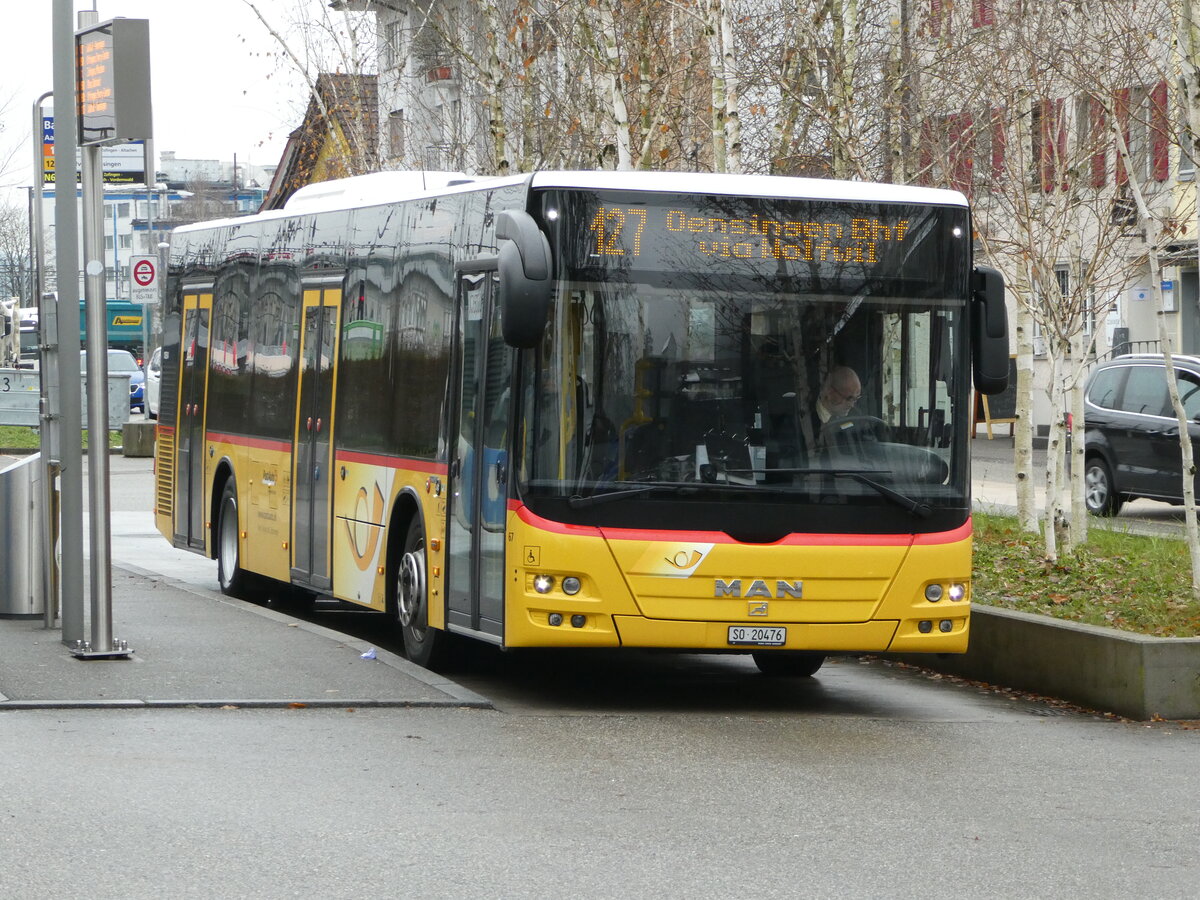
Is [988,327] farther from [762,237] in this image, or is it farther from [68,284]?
[68,284]

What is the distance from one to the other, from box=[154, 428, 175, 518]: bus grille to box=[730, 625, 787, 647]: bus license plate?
8405 millimetres

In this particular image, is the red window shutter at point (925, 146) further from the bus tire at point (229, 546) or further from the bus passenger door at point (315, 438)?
the bus tire at point (229, 546)

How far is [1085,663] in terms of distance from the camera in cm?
1150

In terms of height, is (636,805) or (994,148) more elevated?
(994,148)

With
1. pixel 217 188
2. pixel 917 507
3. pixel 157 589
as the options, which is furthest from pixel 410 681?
pixel 217 188

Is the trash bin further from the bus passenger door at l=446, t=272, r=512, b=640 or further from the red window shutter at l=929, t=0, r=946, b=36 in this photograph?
the red window shutter at l=929, t=0, r=946, b=36

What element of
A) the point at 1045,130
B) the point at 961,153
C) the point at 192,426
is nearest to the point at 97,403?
the point at 192,426

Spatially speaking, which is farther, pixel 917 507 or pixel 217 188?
pixel 217 188

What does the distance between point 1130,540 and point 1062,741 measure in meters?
7.85

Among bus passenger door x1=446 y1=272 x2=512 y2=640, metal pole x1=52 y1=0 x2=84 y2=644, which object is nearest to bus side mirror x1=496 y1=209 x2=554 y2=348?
bus passenger door x1=446 y1=272 x2=512 y2=640

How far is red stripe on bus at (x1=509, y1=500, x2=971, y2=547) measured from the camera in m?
10.4

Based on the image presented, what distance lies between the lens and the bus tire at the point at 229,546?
631 inches

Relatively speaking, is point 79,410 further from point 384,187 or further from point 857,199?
point 857,199

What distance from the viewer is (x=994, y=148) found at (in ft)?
59.7
